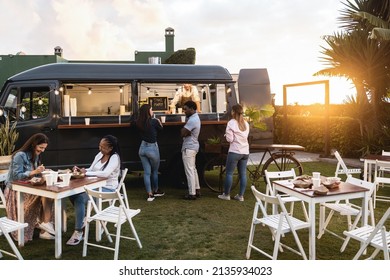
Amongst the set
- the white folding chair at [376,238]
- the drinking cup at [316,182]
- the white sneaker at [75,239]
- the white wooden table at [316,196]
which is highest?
the drinking cup at [316,182]

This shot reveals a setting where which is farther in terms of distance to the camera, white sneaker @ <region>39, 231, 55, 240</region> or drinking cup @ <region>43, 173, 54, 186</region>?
white sneaker @ <region>39, 231, 55, 240</region>

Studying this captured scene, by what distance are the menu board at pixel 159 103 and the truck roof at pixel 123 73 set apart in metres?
0.37

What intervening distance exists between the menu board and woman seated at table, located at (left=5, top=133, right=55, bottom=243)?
2608mm

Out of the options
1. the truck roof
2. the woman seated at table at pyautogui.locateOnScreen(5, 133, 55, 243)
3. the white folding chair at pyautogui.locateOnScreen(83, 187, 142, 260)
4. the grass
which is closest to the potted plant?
the truck roof

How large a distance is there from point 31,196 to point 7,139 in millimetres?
2012

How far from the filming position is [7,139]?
5.58 m

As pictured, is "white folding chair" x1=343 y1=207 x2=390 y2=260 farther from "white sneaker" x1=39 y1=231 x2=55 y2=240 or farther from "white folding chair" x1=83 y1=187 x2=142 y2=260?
"white sneaker" x1=39 y1=231 x2=55 y2=240

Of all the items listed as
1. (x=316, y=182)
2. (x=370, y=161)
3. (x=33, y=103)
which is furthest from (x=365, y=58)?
(x=33, y=103)

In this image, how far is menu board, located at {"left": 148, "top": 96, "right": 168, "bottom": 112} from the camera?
6355 millimetres

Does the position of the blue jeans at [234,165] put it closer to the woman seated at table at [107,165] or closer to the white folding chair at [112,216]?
the woman seated at table at [107,165]

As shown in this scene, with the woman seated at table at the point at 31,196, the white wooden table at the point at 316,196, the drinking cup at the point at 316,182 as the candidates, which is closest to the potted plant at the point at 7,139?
the woman seated at table at the point at 31,196

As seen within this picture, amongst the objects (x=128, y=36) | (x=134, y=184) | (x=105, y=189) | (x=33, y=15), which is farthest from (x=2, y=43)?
(x=134, y=184)

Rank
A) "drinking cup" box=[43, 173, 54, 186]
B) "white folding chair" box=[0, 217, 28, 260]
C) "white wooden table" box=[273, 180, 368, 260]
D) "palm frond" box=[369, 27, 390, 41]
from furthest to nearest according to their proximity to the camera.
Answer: "palm frond" box=[369, 27, 390, 41]
"drinking cup" box=[43, 173, 54, 186]
"white wooden table" box=[273, 180, 368, 260]
"white folding chair" box=[0, 217, 28, 260]

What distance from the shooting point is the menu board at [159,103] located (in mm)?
6355
